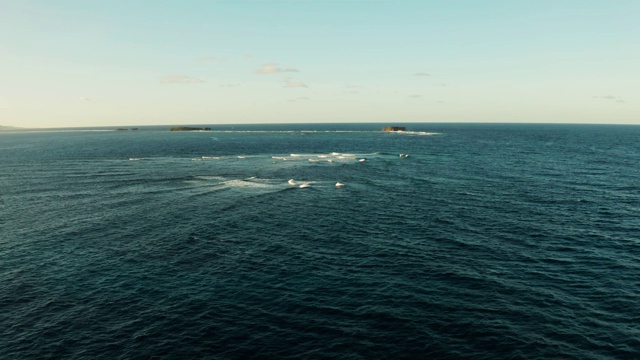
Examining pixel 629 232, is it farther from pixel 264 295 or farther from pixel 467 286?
pixel 264 295

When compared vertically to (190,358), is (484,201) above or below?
above

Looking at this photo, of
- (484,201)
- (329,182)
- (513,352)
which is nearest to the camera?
(513,352)

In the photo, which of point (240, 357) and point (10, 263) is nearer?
point (240, 357)

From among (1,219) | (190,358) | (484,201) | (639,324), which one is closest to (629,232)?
(484,201)

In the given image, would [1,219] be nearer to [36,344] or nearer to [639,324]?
[36,344]

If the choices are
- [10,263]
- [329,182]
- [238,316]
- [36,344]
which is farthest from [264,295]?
[329,182]

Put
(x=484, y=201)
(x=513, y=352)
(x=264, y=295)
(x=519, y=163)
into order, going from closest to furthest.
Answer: (x=513, y=352) → (x=264, y=295) → (x=484, y=201) → (x=519, y=163)
